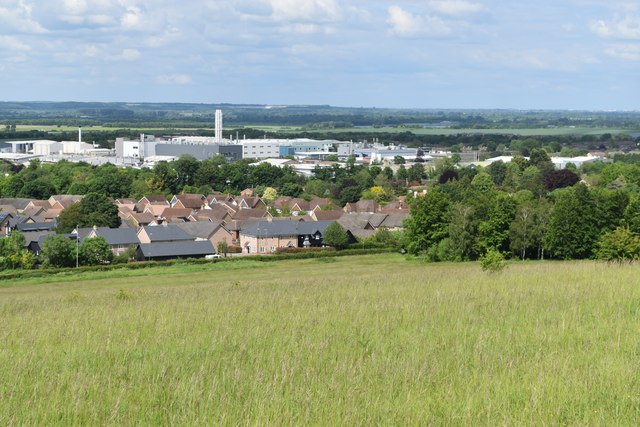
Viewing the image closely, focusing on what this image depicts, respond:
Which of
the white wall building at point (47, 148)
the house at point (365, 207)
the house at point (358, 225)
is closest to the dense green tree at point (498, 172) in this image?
the house at point (365, 207)

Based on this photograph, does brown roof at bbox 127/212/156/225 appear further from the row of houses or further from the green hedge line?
the green hedge line

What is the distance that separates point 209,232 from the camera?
5462cm

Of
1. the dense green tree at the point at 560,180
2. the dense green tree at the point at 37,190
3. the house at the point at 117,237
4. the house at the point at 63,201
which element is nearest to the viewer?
the house at the point at 117,237

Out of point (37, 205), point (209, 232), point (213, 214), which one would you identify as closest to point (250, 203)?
point (213, 214)

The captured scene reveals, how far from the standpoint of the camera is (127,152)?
5576 inches

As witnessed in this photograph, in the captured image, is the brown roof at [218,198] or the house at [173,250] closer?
the house at [173,250]

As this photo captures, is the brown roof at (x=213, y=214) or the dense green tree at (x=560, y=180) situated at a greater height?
the dense green tree at (x=560, y=180)

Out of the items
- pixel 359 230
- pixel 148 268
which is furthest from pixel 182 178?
pixel 148 268

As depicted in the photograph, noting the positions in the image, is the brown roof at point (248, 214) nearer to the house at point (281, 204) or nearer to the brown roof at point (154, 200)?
the house at point (281, 204)

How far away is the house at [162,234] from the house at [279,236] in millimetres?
3872

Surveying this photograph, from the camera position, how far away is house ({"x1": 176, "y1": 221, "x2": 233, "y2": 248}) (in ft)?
178

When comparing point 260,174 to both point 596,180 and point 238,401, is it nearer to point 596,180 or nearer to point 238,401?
point 596,180

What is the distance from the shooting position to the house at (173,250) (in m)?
47.6

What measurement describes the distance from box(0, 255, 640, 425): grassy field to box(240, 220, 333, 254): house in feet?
142
